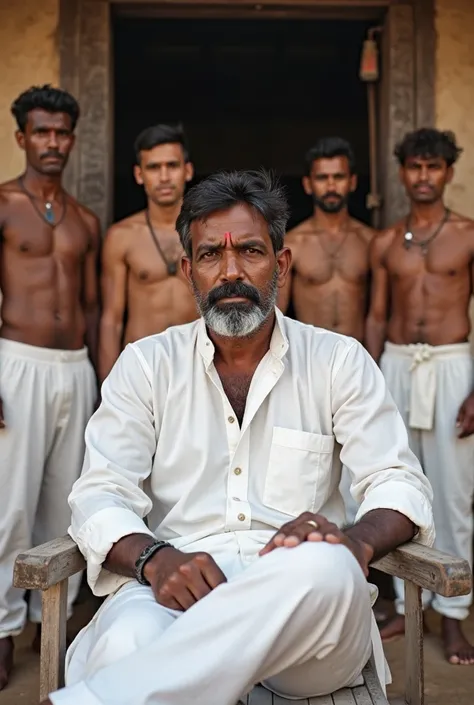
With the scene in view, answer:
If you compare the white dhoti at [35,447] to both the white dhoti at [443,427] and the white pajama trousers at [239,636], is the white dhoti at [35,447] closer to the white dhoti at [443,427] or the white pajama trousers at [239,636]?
the white dhoti at [443,427]

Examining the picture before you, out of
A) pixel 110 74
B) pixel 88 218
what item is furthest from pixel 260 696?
pixel 110 74

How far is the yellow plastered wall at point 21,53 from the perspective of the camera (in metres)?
4.91

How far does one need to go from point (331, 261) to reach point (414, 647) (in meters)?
2.74

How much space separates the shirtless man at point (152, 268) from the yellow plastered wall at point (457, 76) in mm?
1464

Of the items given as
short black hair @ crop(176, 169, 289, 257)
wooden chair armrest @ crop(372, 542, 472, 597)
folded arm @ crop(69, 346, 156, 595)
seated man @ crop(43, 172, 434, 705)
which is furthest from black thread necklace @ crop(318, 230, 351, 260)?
wooden chair armrest @ crop(372, 542, 472, 597)

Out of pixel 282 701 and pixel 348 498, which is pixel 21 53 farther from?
pixel 282 701

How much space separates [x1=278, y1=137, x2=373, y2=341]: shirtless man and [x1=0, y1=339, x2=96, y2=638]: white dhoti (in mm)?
1218

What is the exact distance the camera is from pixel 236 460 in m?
2.57

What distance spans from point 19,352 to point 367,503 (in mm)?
2144

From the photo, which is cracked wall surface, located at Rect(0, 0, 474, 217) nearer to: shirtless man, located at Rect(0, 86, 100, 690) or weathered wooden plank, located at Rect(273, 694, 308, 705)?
shirtless man, located at Rect(0, 86, 100, 690)

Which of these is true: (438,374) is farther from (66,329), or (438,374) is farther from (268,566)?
(268,566)

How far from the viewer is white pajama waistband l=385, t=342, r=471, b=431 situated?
4357mm

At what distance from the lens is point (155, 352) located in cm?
270

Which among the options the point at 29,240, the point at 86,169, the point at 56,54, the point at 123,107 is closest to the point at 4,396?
the point at 29,240
